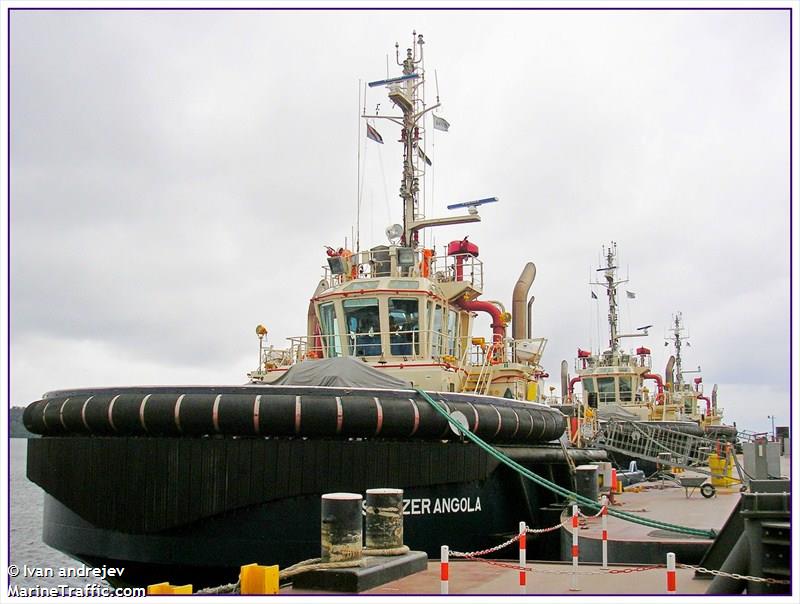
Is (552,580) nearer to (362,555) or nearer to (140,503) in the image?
(362,555)

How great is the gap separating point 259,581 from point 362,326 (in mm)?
7789

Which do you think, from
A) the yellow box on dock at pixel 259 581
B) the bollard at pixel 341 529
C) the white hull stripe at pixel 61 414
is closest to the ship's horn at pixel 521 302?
the white hull stripe at pixel 61 414

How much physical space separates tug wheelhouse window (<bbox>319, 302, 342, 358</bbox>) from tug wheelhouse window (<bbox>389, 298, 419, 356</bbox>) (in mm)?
1018

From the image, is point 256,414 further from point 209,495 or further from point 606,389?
point 606,389

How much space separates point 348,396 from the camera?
8.97 m

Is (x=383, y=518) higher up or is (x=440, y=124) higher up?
(x=440, y=124)

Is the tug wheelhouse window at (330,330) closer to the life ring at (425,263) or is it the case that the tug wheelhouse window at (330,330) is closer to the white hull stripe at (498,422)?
the life ring at (425,263)

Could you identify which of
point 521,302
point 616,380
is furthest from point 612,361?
point 521,302

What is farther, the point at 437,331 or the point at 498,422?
the point at 437,331

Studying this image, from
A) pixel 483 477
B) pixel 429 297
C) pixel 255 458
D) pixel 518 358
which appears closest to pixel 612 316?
pixel 518 358

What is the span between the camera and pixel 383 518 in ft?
21.7

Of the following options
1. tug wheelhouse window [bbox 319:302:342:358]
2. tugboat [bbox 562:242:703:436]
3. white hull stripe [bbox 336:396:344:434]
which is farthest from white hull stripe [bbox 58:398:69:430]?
tugboat [bbox 562:242:703:436]

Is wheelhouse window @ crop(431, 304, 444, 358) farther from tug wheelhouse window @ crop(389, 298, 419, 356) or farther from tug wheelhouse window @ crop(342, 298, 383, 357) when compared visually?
tug wheelhouse window @ crop(342, 298, 383, 357)

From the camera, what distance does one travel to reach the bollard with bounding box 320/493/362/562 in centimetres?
612
